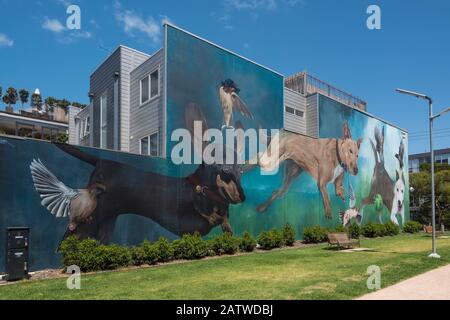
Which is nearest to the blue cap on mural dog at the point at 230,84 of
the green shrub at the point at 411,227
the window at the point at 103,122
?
the window at the point at 103,122

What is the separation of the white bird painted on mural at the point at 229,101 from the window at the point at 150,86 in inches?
133

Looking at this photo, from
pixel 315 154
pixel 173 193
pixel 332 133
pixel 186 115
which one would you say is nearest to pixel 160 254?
pixel 173 193

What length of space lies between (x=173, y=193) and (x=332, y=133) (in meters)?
16.3

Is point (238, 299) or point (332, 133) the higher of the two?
point (332, 133)

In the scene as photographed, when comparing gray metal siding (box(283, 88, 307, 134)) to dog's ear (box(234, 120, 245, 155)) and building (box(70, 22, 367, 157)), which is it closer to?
building (box(70, 22, 367, 157))

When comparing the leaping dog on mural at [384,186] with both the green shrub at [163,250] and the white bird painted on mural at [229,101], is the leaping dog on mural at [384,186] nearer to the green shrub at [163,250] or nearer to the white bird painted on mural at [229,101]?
the white bird painted on mural at [229,101]

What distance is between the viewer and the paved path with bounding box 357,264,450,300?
8.36 m

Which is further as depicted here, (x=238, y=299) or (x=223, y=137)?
(x=223, y=137)

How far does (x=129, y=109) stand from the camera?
69.3ft

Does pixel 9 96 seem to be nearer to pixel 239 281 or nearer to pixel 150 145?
pixel 150 145

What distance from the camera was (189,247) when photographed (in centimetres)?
1641

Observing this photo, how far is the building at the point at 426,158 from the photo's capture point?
7712cm

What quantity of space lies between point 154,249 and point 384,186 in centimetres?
2737
